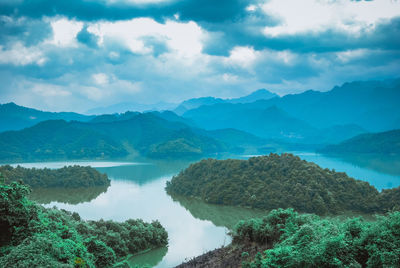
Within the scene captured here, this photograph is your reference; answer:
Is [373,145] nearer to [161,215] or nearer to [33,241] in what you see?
[161,215]

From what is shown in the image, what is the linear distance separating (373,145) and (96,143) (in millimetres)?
68926

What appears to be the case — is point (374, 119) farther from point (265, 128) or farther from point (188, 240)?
point (188, 240)

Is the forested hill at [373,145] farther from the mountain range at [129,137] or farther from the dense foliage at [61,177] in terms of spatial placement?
the dense foliage at [61,177]

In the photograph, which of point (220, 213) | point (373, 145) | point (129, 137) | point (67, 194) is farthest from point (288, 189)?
point (129, 137)

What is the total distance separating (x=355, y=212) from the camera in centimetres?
2566

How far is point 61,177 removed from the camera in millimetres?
39344

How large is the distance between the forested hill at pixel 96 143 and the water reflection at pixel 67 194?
4289 centimetres

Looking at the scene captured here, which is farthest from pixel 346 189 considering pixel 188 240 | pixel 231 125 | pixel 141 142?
pixel 231 125

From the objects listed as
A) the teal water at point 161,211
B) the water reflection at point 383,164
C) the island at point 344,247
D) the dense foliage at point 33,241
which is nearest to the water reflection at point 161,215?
the teal water at point 161,211

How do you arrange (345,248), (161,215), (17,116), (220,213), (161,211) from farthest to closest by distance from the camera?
1. (17,116)
2. (161,211)
3. (220,213)
4. (161,215)
5. (345,248)

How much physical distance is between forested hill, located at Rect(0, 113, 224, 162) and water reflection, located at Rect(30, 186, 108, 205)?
42888mm

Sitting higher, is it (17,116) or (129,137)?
(17,116)

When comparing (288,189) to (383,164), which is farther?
(383,164)

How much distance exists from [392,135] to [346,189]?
61.7 meters
